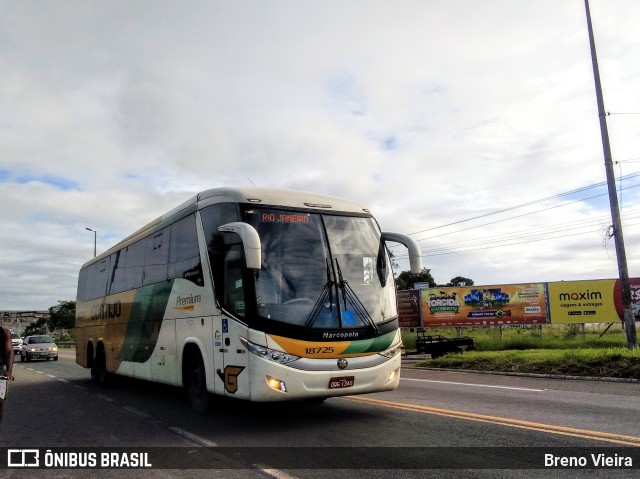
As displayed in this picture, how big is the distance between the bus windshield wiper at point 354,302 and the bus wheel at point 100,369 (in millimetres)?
9304

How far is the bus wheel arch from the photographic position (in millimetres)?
8906

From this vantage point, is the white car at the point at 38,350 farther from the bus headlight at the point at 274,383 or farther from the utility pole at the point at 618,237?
the utility pole at the point at 618,237

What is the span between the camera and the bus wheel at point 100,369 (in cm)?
1485

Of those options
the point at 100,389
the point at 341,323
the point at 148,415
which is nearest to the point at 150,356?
the point at 148,415

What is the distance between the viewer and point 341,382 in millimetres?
7656

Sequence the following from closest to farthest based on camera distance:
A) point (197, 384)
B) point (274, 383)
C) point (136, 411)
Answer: point (274, 383)
point (197, 384)
point (136, 411)

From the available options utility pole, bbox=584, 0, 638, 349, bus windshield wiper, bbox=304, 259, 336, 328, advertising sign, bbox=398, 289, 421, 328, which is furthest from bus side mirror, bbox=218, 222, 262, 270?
advertising sign, bbox=398, 289, 421, 328

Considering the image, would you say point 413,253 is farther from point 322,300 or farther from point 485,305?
point 485,305

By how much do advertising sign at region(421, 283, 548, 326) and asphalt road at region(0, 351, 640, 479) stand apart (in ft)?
58.8

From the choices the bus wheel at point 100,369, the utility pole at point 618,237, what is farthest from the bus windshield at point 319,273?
the utility pole at point 618,237

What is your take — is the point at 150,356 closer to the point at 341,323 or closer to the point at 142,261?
the point at 142,261

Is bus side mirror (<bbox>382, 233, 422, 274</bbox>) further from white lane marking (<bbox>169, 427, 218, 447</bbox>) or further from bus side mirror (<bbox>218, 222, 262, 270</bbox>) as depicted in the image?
white lane marking (<bbox>169, 427, 218, 447</bbox>)

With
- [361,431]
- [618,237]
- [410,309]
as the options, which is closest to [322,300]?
[361,431]

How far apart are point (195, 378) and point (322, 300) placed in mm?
2949
